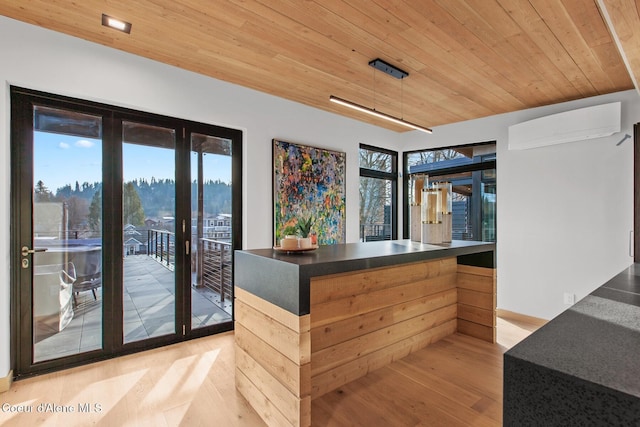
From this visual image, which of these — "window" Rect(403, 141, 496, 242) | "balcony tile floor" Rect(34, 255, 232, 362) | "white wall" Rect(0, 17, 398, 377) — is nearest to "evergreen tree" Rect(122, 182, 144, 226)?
"balcony tile floor" Rect(34, 255, 232, 362)

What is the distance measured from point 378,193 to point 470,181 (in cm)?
143

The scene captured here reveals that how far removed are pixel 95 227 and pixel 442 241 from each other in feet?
10.4

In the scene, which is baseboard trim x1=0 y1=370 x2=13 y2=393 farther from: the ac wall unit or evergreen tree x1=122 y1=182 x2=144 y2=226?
the ac wall unit

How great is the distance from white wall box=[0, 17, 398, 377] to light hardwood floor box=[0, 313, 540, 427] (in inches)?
21.5

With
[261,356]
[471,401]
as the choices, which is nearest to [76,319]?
[261,356]

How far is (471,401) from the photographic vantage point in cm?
220

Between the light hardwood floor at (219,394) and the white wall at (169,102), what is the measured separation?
546 millimetres

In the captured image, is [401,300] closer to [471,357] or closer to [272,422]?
[471,357]

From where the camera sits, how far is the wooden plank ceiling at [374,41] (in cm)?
223

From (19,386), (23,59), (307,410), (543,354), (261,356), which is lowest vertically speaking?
(19,386)

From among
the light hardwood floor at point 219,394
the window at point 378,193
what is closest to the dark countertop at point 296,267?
the light hardwood floor at point 219,394

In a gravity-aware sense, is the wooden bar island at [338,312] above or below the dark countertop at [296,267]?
below

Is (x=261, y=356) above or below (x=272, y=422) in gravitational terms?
above

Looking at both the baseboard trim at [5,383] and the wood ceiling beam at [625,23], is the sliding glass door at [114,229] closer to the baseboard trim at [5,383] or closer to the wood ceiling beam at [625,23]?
the baseboard trim at [5,383]
